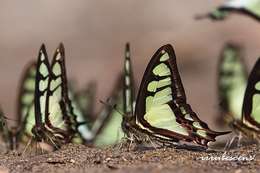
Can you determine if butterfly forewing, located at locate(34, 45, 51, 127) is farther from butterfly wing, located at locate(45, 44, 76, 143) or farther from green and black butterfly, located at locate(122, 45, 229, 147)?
green and black butterfly, located at locate(122, 45, 229, 147)

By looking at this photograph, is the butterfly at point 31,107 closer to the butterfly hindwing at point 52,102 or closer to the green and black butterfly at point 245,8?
the butterfly hindwing at point 52,102

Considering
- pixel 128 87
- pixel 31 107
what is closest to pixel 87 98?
pixel 31 107

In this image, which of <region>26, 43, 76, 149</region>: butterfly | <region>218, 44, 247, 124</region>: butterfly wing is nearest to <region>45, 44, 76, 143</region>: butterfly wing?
<region>26, 43, 76, 149</region>: butterfly

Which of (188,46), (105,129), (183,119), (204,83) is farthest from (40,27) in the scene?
(183,119)

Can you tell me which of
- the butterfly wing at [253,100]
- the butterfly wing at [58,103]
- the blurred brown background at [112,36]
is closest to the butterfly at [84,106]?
the butterfly wing at [58,103]

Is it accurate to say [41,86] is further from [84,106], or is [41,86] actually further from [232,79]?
[232,79]
